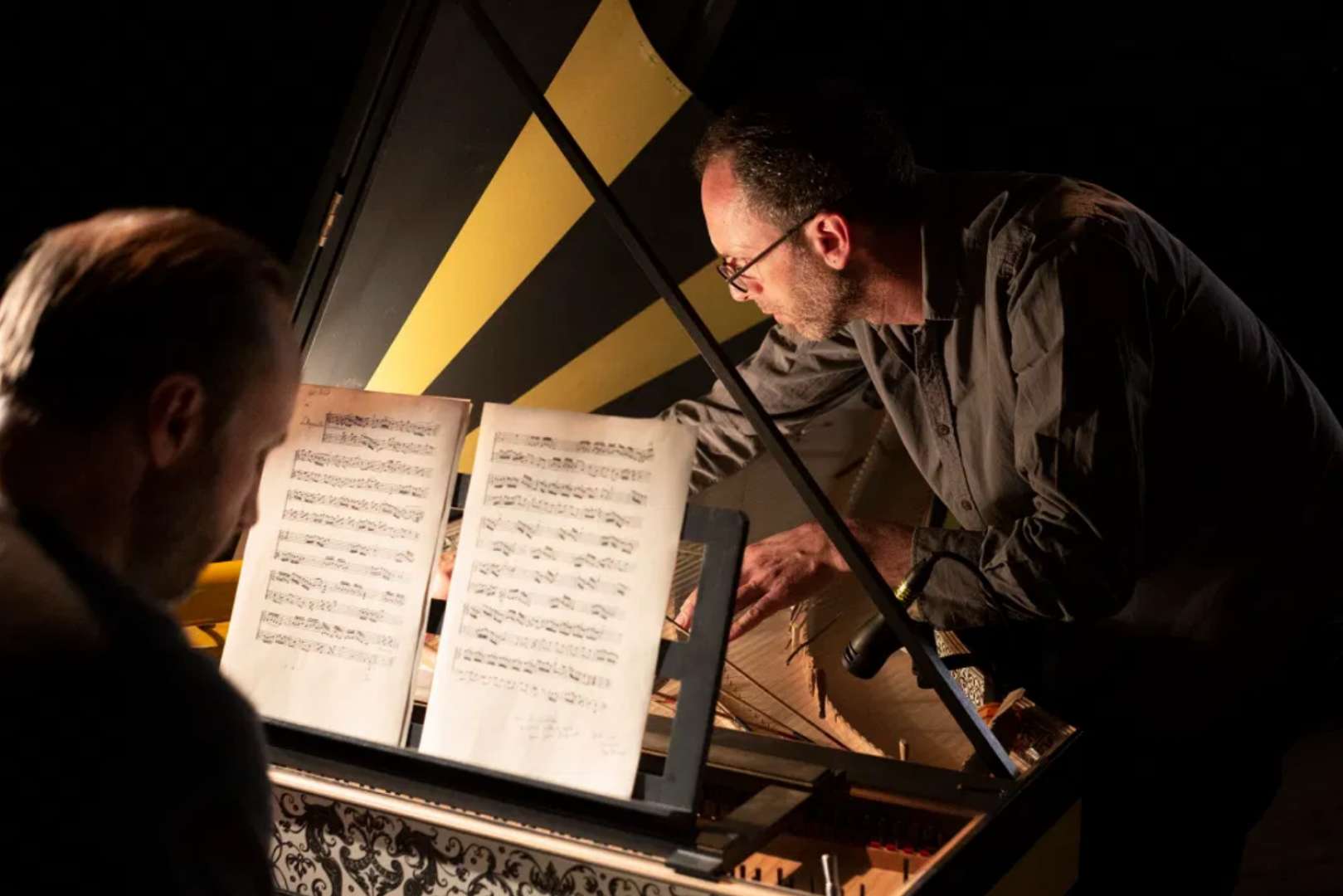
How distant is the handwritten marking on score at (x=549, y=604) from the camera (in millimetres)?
1437

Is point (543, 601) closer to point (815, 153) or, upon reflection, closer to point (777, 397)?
point (815, 153)

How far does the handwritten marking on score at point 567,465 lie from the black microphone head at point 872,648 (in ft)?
1.70

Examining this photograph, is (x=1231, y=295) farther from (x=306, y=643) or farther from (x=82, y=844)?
(x=82, y=844)

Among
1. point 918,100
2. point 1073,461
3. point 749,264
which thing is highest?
point 918,100

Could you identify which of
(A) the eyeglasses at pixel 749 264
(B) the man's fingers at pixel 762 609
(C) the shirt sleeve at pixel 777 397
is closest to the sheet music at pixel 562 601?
(B) the man's fingers at pixel 762 609

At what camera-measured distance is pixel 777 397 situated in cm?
269

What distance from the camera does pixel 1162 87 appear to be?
298 cm

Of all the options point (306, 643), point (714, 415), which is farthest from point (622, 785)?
point (714, 415)

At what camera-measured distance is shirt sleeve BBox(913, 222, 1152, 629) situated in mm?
1884

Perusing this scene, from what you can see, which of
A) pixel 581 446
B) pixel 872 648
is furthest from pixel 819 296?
pixel 581 446

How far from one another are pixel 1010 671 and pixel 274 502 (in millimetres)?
1289

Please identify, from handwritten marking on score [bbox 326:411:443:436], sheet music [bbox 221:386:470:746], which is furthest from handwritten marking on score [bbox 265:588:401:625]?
handwritten marking on score [bbox 326:411:443:436]

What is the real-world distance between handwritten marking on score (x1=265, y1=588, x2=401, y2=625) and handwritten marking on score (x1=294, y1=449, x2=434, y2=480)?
170 millimetres

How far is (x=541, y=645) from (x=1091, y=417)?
0.91 meters
